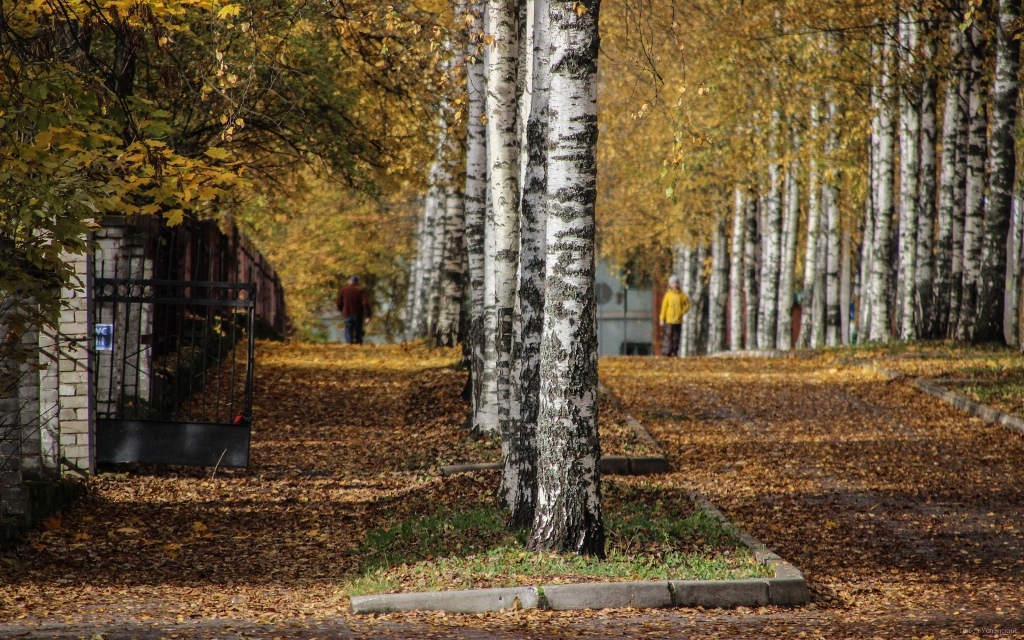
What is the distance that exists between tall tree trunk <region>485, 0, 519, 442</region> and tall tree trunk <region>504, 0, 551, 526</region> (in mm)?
1969

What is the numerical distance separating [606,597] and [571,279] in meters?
2.03

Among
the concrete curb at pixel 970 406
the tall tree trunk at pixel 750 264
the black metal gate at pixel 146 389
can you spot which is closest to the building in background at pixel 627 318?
the tall tree trunk at pixel 750 264

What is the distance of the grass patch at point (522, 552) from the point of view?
7.38m

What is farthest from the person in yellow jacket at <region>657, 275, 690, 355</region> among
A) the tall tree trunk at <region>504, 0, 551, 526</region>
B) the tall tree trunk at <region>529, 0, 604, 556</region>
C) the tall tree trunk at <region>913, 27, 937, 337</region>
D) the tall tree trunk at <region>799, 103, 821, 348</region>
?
the tall tree trunk at <region>529, 0, 604, 556</region>

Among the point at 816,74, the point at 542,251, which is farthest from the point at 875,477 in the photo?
the point at 816,74

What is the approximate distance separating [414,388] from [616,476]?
7.47 m

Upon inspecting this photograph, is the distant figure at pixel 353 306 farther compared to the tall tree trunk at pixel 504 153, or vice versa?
the distant figure at pixel 353 306

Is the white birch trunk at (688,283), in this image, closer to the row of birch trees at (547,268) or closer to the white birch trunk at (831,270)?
the white birch trunk at (831,270)

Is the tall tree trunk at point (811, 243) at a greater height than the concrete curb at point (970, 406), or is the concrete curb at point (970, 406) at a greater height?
the tall tree trunk at point (811, 243)

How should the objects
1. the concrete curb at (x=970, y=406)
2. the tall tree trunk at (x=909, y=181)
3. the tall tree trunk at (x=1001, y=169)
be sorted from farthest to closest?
the tall tree trunk at (x=909, y=181)
the tall tree trunk at (x=1001, y=169)
the concrete curb at (x=970, y=406)

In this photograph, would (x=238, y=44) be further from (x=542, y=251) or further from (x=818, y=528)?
(x=818, y=528)

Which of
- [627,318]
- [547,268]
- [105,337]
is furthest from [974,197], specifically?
[627,318]

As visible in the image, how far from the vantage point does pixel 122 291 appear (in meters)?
13.8

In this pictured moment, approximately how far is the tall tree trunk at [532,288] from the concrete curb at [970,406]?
22.0 ft
